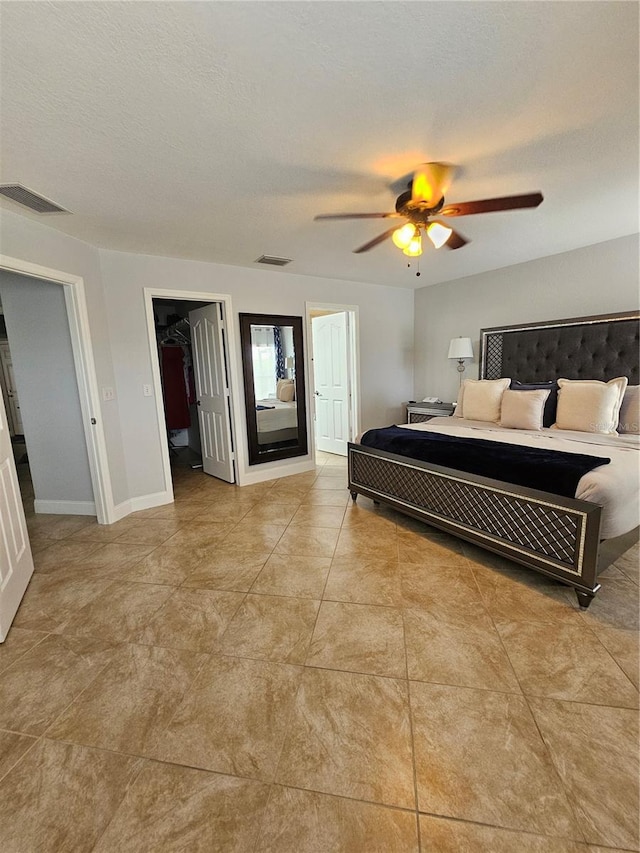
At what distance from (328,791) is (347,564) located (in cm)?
137

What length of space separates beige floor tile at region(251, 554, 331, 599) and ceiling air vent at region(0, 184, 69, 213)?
2801mm

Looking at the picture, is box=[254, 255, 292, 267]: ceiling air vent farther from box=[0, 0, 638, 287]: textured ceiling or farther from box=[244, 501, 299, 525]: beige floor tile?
box=[244, 501, 299, 525]: beige floor tile

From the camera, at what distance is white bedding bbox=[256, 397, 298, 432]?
4398 millimetres

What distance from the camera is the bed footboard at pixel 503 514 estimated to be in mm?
1967

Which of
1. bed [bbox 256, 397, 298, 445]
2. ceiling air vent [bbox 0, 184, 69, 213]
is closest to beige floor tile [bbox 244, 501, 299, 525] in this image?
bed [bbox 256, 397, 298, 445]

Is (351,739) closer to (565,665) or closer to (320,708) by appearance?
(320,708)

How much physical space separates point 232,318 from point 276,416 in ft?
4.19

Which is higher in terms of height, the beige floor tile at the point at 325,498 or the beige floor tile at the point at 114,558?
the beige floor tile at the point at 325,498

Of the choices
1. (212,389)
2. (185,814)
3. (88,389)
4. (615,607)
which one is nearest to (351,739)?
(185,814)

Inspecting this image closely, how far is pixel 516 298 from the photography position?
13.9 ft

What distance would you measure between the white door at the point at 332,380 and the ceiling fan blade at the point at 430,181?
295 cm

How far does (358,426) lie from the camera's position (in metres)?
5.21

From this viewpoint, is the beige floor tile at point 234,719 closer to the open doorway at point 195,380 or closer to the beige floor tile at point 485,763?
the beige floor tile at point 485,763

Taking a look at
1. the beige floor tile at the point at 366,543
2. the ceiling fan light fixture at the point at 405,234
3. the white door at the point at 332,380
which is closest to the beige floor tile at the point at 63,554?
the beige floor tile at the point at 366,543
